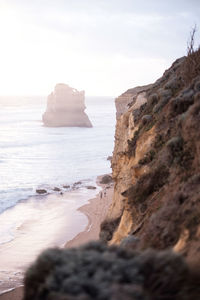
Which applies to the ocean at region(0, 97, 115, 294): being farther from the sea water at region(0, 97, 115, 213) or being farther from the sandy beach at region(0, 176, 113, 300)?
the sandy beach at region(0, 176, 113, 300)

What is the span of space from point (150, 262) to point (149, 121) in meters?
9.49

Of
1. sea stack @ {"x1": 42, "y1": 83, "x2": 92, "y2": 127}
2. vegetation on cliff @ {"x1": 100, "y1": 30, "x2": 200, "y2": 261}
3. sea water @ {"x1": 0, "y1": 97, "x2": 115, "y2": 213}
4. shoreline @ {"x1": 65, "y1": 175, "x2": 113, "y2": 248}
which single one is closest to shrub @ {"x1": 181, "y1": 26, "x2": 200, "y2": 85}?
Answer: vegetation on cliff @ {"x1": 100, "y1": 30, "x2": 200, "y2": 261}

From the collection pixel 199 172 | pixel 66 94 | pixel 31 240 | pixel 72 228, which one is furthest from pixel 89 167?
pixel 66 94

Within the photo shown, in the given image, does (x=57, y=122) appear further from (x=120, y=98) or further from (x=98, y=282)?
(x=98, y=282)

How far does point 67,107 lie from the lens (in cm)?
9056

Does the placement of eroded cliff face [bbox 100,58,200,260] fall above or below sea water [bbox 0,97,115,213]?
above

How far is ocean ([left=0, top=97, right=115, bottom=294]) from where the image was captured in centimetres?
1862

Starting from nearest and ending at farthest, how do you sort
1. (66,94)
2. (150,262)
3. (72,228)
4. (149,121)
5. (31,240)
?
(150,262), (149,121), (31,240), (72,228), (66,94)

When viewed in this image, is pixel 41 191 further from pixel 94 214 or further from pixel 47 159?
pixel 47 159

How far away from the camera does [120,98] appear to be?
2641 cm

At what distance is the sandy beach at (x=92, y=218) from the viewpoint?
1411 centimetres

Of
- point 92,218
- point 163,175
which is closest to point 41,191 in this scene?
point 92,218

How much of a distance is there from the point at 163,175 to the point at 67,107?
270 feet

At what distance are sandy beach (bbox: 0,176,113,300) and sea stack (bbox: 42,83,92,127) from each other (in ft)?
189
